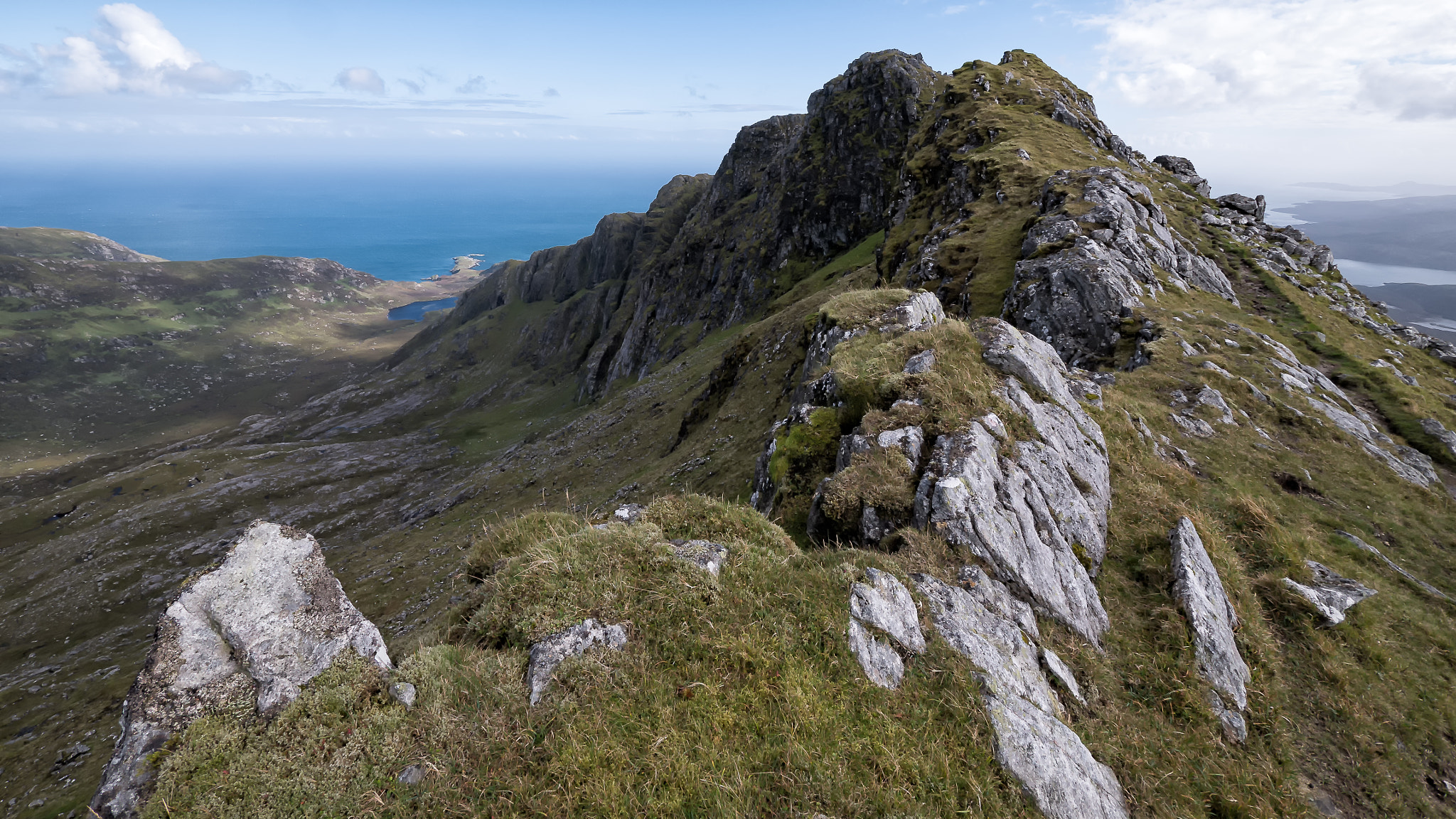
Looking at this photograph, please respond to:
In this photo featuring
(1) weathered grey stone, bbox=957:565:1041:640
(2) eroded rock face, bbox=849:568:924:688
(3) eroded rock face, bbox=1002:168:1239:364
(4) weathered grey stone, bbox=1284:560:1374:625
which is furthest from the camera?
(3) eroded rock face, bbox=1002:168:1239:364

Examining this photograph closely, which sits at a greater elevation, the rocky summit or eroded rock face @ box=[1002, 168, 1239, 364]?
eroded rock face @ box=[1002, 168, 1239, 364]

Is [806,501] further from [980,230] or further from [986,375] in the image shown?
Result: [980,230]

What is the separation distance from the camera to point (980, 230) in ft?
150

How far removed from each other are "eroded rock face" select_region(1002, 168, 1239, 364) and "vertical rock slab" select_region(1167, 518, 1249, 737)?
21563 millimetres

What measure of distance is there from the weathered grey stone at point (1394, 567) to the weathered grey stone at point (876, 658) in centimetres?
1902

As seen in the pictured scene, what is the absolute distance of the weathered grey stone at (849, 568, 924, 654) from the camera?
880cm

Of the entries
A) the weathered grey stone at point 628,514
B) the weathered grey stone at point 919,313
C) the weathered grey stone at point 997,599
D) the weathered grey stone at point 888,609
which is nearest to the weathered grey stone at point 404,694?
the weathered grey stone at point 628,514

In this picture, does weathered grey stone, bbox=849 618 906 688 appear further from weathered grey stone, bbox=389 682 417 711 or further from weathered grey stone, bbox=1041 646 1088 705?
weathered grey stone, bbox=389 682 417 711

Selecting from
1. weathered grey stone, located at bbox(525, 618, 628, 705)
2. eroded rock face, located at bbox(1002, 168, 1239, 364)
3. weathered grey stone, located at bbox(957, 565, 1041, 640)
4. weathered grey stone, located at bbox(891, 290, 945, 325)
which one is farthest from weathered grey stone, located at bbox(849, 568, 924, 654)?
eroded rock face, located at bbox(1002, 168, 1239, 364)

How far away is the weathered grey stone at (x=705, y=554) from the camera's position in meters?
9.66

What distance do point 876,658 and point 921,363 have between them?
419 inches

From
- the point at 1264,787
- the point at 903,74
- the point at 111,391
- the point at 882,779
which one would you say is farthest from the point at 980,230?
the point at 111,391

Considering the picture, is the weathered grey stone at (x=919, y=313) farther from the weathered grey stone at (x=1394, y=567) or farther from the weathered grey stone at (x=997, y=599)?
the weathered grey stone at (x=1394, y=567)

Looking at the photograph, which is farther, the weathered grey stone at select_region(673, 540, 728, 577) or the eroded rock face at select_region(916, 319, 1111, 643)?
the eroded rock face at select_region(916, 319, 1111, 643)
